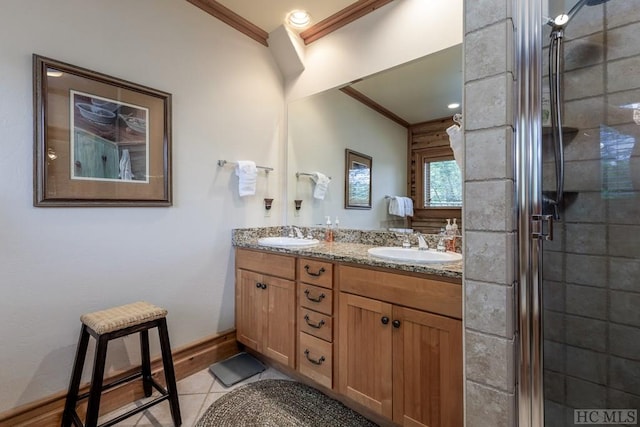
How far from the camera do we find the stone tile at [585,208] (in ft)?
3.75

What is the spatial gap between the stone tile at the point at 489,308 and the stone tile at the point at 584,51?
0.94 m

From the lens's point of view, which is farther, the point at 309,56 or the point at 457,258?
the point at 309,56

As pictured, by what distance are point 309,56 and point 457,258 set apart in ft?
6.25

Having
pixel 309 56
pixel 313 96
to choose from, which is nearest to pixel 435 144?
pixel 313 96

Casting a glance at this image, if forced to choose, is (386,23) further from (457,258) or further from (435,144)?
(457,258)

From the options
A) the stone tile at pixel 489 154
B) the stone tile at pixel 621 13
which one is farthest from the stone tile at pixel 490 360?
the stone tile at pixel 621 13

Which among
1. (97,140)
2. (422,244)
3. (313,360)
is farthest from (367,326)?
(97,140)

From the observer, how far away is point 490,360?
0.85 m

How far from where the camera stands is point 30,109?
137 centimetres

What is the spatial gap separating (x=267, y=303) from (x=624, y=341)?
1693mm

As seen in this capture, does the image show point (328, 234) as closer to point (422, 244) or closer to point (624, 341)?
point (422, 244)

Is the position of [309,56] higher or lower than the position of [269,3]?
lower

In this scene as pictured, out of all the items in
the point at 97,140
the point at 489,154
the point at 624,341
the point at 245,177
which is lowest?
the point at 624,341

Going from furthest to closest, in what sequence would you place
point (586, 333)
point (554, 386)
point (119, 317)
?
point (119, 317) < point (586, 333) < point (554, 386)
